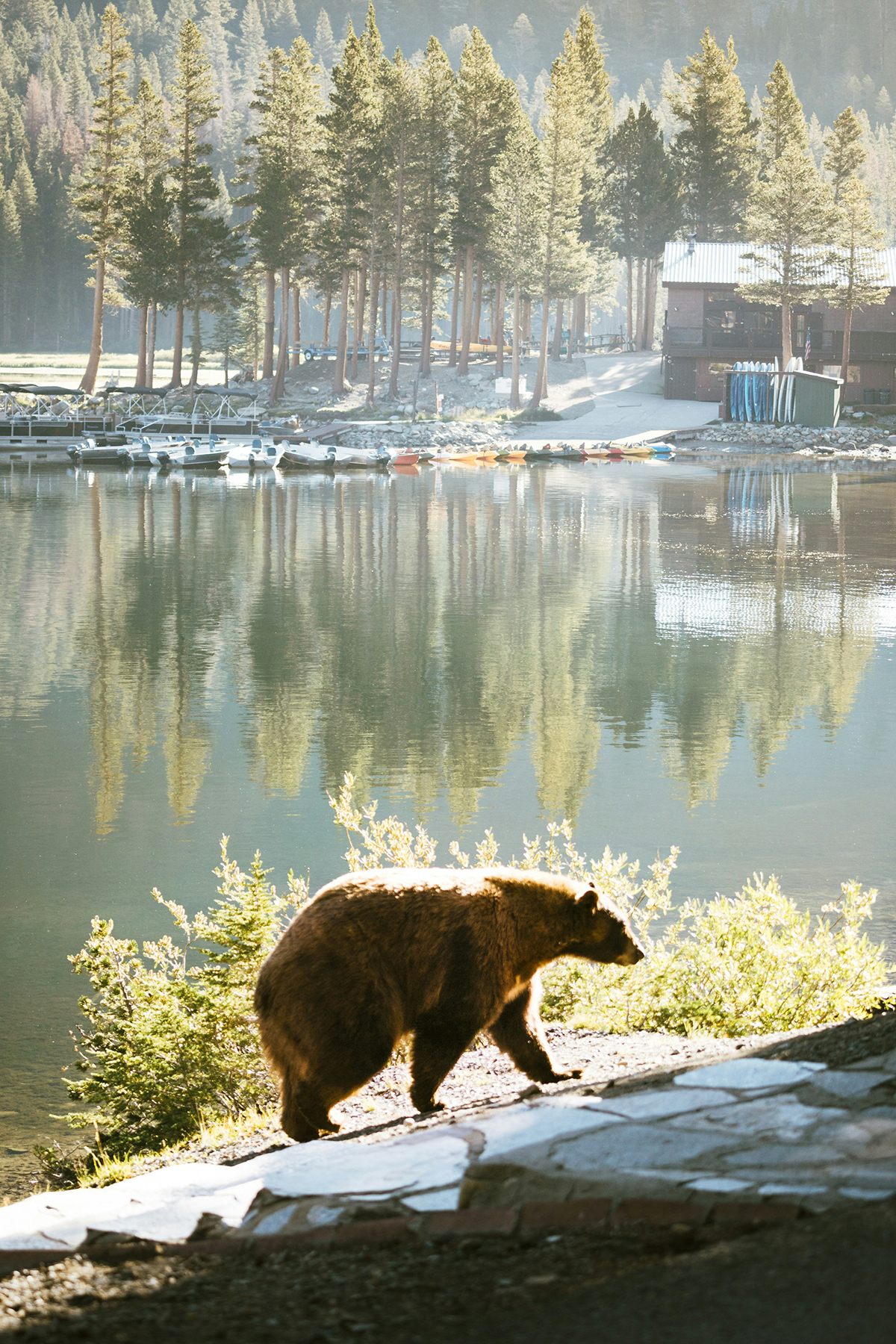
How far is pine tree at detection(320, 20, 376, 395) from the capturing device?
70500 millimetres

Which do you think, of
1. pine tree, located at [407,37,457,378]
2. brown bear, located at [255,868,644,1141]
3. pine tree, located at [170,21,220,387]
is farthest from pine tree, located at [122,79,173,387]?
brown bear, located at [255,868,644,1141]

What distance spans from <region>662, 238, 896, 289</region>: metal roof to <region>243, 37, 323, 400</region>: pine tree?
19.9m

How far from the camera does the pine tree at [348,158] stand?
7050 centimetres

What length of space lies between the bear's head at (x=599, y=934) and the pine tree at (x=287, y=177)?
71.3m

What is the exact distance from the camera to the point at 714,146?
291 feet

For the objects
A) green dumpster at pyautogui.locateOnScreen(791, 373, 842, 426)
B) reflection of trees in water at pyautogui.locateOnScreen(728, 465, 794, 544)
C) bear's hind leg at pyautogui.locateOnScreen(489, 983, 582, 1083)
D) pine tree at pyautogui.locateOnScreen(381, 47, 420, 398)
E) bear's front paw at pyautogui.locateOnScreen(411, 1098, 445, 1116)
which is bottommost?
bear's front paw at pyautogui.locateOnScreen(411, 1098, 445, 1116)

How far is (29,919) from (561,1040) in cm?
527

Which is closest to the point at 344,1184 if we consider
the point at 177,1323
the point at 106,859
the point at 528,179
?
the point at 177,1323

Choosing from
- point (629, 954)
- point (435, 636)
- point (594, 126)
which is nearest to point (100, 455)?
point (435, 636)

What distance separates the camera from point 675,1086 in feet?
15.4

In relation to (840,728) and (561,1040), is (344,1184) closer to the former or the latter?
(561,1040)

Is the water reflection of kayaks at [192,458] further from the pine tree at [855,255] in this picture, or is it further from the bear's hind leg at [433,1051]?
the bear's hind leg at [433,1051]

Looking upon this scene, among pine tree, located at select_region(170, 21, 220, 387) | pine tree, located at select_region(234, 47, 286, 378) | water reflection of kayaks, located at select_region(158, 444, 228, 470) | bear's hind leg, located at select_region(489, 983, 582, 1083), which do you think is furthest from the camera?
pine tree, located at select_region(234, 47, 286, 378)

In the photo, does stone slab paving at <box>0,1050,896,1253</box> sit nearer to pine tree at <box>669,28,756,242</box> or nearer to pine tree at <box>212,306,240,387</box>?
pine tree at <box>212,306,240,387</box>
